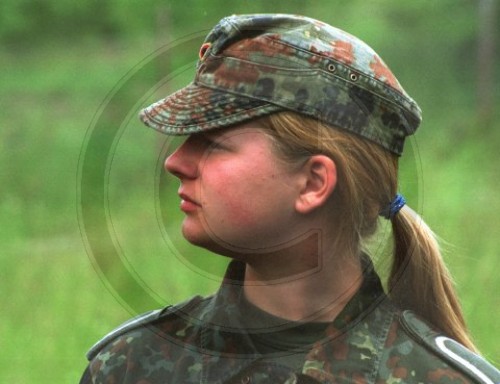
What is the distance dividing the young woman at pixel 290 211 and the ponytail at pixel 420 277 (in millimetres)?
38

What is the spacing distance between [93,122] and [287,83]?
47.4 inches

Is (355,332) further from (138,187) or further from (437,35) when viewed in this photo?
(437,35)

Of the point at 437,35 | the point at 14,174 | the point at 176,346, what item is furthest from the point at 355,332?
the point at 437,35

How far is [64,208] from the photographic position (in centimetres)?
390

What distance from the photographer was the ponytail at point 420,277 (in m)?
1.58

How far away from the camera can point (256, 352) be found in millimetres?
1483

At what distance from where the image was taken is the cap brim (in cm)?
142

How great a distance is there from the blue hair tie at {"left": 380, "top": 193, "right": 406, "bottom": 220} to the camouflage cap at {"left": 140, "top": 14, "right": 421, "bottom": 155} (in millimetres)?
89

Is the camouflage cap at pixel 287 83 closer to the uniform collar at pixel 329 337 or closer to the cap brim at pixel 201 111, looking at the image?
the cap brim at pixel 201 111

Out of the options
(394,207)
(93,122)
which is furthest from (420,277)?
(93,122)

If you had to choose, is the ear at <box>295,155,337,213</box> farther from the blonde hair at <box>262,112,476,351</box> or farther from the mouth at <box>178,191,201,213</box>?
the mouth at <box>178,191,201,213</box>

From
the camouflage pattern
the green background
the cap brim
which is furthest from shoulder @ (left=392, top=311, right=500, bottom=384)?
the green background

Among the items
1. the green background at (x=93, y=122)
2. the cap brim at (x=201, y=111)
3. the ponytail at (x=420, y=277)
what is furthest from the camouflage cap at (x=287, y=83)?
the green background at (x=93, y=122)

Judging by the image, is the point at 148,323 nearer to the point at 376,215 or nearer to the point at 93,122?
the point at 376,215
